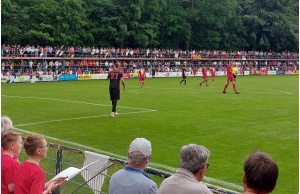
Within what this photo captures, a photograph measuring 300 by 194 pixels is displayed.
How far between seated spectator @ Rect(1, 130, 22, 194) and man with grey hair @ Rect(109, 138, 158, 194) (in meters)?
1.26

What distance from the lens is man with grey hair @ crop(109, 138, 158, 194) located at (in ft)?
14.3

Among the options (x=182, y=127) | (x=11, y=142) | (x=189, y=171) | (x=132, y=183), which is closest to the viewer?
(x=189, y=171)

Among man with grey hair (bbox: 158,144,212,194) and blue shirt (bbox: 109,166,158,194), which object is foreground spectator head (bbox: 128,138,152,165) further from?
man with grey hair (bbox: 158,144,212,194)

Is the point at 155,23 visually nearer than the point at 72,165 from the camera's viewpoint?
No

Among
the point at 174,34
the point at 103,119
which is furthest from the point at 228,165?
the point at 174,34

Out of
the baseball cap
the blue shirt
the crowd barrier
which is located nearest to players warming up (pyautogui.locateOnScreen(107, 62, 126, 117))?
the blue shirt

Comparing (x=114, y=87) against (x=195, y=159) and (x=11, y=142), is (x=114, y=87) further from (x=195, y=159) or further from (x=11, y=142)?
(x=195, y=159)

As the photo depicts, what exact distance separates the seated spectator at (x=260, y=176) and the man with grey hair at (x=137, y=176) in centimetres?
112

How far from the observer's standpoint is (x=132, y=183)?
14.5 ft

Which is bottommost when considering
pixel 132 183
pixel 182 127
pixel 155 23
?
pixel 182 127

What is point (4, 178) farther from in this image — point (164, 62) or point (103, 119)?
point (164, 62)

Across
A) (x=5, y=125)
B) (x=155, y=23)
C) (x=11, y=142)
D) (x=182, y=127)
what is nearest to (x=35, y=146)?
(x=11, y=142)

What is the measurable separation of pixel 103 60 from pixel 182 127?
41.7 metres

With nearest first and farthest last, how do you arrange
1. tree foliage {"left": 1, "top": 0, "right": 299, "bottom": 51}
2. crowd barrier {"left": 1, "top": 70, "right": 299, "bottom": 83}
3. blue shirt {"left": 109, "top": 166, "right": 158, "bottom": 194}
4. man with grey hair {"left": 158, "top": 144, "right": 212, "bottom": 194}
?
man with grey hair {"left": 158, "top": 144, "right": 212, "bottom": 194}
blue shirt {"left": 109, "top": 166, "right": 158, "bottom": 194}
crowd barrier {"left": 1, "top": 70, "right": 299, "bottom": 83}
tree foliage {"left": 1, "top": 0, "right": 299, "bottom": 51}
